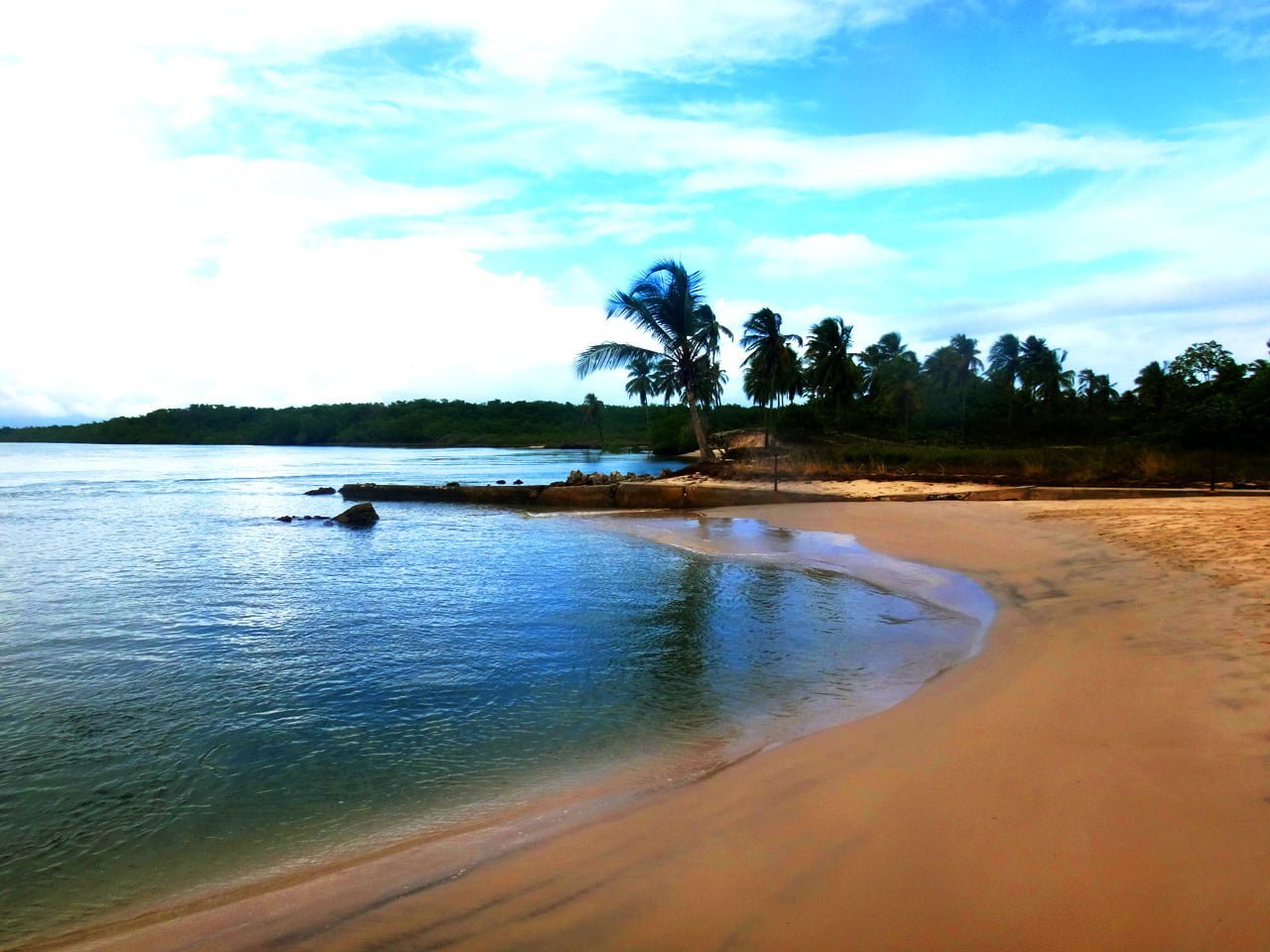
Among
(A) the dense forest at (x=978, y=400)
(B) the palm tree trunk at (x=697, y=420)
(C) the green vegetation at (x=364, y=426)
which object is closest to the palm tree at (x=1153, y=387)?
(A) the dense forest at (x=978, y=400)

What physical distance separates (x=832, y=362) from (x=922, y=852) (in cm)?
5454

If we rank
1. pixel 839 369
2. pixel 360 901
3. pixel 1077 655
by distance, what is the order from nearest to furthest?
pixel 360 901 → pixel 1077 655 → pixel 839 369

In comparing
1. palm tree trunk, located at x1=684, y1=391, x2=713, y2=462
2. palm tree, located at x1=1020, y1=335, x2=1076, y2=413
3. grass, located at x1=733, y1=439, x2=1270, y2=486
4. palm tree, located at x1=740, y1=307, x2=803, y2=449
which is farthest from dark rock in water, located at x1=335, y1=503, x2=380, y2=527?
palm tree, located at x1=1020, y1=335, x2=1076, y2=413

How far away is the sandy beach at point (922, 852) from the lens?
2797 mm

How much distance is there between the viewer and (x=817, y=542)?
14133mm

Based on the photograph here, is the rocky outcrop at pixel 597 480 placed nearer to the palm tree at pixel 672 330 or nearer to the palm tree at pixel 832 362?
the palm tree at pixel 672 330

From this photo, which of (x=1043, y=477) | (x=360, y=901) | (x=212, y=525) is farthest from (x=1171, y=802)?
(x=212, y=525)

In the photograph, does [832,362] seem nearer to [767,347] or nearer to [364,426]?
[767,347]

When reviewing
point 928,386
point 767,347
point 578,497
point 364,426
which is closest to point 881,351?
point 928,386

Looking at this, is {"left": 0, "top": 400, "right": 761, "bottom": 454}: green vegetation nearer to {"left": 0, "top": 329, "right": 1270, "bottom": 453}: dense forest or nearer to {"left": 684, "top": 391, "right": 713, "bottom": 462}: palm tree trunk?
{"left": 0, "top": 329, "right": 1270, "bottom": 453}: dense forest

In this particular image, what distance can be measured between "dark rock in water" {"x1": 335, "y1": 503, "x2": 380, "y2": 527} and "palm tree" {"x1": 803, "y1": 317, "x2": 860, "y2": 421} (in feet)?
139

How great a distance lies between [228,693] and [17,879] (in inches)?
107

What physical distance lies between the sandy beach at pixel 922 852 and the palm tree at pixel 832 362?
2021 inches

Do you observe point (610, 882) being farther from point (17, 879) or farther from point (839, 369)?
point (839, 369)
